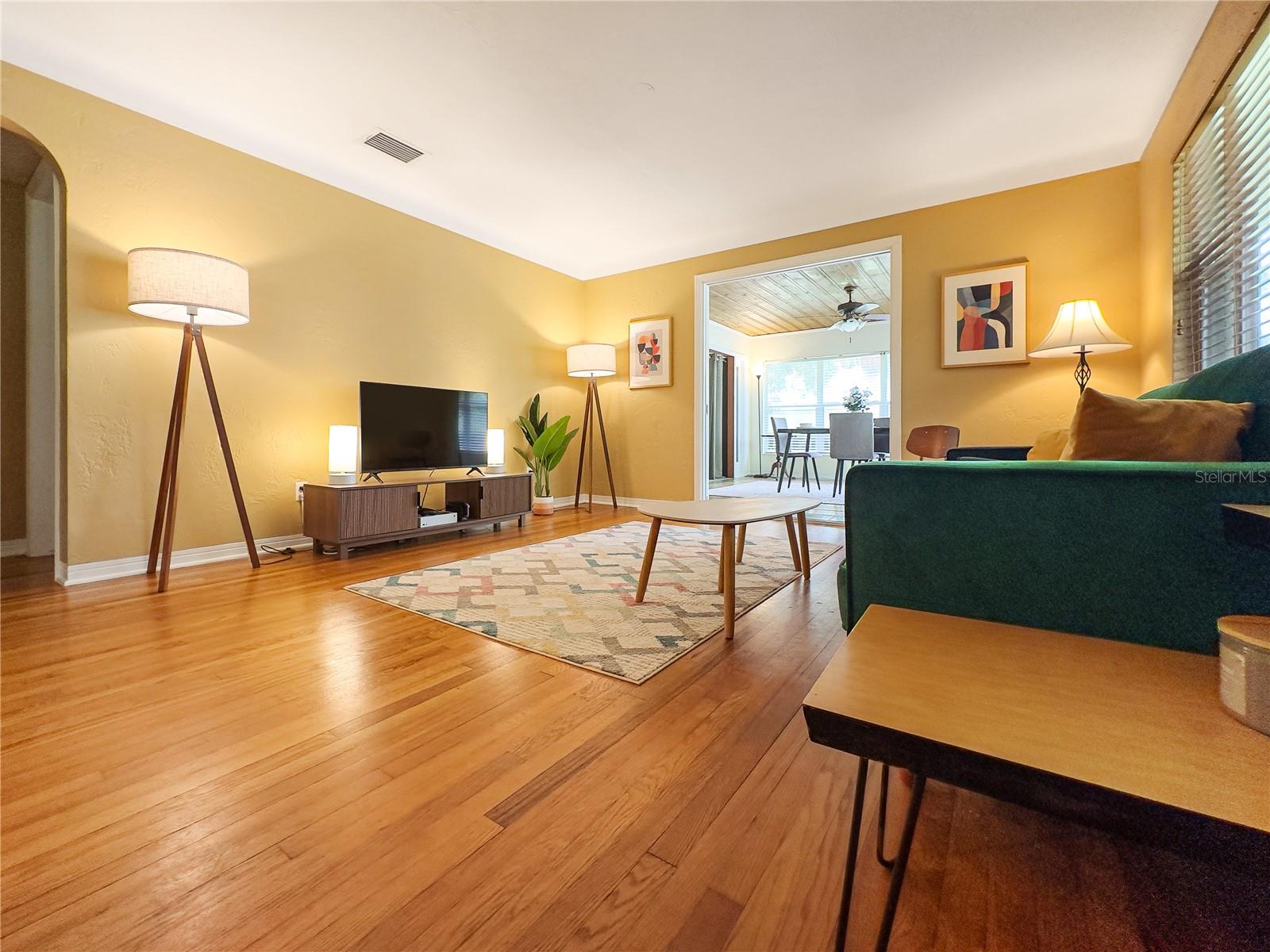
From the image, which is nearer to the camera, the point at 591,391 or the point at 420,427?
the point at 420,427

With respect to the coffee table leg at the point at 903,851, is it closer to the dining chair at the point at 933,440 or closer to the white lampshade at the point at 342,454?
the dining chair at the point at 933,440

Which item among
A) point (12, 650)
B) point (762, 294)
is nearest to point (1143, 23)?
point (762, 294)

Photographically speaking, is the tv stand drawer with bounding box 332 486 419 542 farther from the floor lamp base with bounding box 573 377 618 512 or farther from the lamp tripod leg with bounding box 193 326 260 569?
the floor lamp base with bounding box 573 377 618 512

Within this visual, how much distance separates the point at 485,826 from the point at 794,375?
860 cm

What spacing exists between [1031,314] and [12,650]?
209 inches

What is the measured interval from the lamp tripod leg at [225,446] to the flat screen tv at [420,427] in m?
0.71

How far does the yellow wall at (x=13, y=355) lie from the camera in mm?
3172

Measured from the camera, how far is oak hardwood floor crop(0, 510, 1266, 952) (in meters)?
0.77

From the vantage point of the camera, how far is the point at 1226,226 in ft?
6.70

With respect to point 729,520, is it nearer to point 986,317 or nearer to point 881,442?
point 986,317

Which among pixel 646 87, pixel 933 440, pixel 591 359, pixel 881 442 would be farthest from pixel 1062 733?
pixel 881 442

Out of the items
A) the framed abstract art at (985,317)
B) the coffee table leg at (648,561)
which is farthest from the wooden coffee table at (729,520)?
the framed abstract art at (985,317)

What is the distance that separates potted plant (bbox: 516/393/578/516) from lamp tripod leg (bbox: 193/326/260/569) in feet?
7.28

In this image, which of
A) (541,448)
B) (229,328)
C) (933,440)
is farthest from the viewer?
(541,448)
